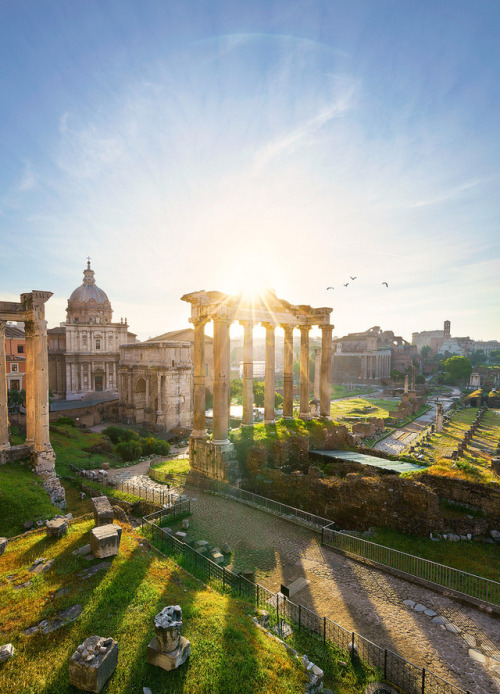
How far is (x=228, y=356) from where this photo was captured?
57.7 feet

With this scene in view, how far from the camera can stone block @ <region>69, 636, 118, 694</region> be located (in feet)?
16.4

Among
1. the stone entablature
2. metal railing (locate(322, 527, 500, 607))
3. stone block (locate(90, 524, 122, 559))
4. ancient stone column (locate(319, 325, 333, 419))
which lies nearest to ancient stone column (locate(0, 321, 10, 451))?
stone block (locate(90, 524, 122, 559))

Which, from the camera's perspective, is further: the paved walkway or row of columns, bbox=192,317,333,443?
the paved walkway

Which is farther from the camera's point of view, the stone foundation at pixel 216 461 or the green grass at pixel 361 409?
the green grass at pixel 361 409

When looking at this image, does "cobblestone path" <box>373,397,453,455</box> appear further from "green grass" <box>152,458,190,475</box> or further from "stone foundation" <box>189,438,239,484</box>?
"green grass" <box>152,458,190,475</box>

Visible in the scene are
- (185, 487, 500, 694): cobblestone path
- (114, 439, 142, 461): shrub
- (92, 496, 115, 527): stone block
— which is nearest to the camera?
(185, 487, 500, 694): cobblestone path

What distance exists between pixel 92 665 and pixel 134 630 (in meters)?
1.26

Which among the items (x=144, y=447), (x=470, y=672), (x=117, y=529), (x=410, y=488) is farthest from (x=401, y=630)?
(x=144, y=447)

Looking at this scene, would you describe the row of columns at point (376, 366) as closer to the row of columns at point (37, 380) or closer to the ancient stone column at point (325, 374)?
the ancient stone column at point (325, 374)

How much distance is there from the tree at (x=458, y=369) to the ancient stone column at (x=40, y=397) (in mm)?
87164

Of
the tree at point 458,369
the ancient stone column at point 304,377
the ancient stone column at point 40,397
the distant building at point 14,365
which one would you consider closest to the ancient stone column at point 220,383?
the ancient stone column at point 304,377

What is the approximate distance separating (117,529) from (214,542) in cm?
376

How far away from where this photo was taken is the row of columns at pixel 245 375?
1642 centimetres

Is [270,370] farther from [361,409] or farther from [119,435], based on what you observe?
[361,409]
